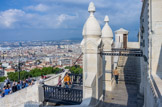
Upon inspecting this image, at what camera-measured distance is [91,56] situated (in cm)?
682

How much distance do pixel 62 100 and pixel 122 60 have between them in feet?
27.6

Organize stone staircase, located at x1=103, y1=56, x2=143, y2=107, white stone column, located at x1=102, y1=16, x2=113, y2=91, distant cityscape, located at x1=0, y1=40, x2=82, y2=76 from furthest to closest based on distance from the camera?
distant cityscape, located at x1=0, y1=40, x2=82, y2=76, white stone column, located at x1=102, y1=16, x2=113, y2=91, stone staircase, located at x1=103, y1=56, x2=143, y2=107

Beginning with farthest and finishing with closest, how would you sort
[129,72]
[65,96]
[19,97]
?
[129,72], [19,97], [65,96]

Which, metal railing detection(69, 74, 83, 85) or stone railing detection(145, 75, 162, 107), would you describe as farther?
metal railing detection(69, 74, 83, 85)

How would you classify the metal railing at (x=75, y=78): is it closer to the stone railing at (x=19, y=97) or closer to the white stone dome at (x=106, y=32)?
the stone railing at (x=19, y=97)

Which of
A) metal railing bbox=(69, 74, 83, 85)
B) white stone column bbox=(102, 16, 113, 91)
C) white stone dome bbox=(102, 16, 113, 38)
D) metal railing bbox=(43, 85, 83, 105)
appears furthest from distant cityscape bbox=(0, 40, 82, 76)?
metal railing bbox=(43, 85, 83, 105)

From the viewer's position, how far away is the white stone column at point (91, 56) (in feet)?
21.4

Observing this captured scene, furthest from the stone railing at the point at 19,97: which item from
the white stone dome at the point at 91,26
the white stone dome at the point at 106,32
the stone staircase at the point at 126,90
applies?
Result: the white stone dome at the point at 91,26

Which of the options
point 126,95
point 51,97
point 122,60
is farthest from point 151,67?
point 122,60

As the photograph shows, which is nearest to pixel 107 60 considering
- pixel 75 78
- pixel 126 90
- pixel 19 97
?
pixel 126 90

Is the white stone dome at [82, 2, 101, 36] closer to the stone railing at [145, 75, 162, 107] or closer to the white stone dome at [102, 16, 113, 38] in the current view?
the stone railing at [145, 75, 162, 107]

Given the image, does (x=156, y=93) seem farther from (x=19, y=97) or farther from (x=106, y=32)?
(x=19, y=97)

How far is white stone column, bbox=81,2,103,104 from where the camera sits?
6.53m

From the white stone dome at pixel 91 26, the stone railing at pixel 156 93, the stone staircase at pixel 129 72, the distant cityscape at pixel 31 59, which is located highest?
the white stone dome at pixel 91 26
